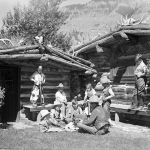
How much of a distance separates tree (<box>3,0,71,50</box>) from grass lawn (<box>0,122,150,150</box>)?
18346 mm

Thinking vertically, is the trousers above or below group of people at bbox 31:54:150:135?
below

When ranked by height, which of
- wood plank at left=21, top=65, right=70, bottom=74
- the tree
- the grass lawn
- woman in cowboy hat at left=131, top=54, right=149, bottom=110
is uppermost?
the tree

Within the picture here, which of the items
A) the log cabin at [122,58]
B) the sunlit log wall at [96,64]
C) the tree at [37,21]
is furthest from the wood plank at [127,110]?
the tree at [37,21]

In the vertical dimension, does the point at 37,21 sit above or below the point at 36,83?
above

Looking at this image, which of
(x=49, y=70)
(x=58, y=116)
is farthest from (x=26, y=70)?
(x=58, y=116)

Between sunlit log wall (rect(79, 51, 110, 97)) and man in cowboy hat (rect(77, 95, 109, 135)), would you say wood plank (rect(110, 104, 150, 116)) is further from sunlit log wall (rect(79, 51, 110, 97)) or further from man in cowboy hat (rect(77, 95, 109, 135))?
sunlit log wall (rect(79, 51, 110, 97))

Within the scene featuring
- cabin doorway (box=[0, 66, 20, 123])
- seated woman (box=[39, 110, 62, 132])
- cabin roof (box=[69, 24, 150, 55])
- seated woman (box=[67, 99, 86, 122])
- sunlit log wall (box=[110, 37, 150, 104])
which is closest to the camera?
seated woman (box=[39, 110, 62, 132])

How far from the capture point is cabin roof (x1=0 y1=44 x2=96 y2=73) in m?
10.6

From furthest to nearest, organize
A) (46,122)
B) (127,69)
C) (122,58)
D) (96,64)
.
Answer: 1. (96,64)
2. (122,58)
3. (127,69)
4. (46,122)

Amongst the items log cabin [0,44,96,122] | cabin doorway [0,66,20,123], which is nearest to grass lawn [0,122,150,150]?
cabin doorway [0,66,20,123]

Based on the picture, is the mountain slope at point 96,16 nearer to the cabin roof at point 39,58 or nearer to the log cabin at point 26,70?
the cabin roof at point 39,58

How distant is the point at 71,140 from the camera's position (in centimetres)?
785

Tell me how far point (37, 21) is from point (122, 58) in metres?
16.1

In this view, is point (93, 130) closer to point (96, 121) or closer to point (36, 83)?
point (96, 121)
